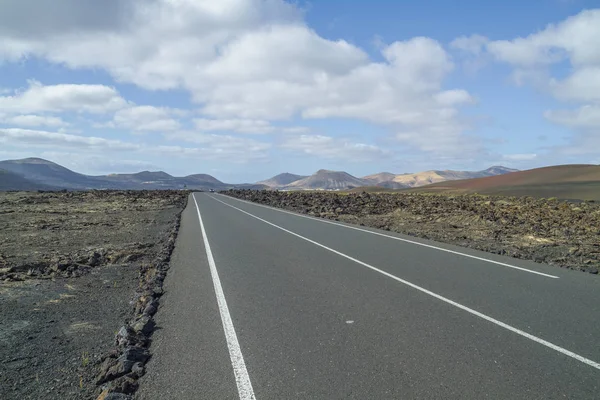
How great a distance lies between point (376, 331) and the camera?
596 centimetres

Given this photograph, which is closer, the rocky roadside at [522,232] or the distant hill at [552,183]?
the rocky roadside at [522,232]

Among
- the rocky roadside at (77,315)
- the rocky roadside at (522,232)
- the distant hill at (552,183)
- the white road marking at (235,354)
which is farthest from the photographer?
the distant hill at (552,183)

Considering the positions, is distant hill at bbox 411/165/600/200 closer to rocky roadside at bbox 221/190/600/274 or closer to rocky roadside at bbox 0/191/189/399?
rocky roadside at bbox 221/190/600/274

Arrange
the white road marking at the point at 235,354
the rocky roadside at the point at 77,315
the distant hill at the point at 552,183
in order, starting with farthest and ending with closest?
the distant hill at the point at 552,183 < the rocky roadside at the point at 77,315 < the white road marking at the point at 235,354

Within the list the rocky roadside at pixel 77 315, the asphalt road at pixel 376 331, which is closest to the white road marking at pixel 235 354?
the asphalt road at pixel 376 331

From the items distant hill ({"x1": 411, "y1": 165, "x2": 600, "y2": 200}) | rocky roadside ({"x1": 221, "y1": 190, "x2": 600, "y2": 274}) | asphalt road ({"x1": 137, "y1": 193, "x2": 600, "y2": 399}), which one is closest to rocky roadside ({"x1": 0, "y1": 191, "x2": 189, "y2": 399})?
asphalt road ({"x1": 137, "y1": 193, "x2": 600, "y2": 399})

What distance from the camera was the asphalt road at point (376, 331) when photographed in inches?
174

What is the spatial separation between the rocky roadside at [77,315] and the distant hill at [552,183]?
130 ft

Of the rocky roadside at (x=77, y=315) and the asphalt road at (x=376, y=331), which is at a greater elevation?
the asphalt road at (x=376, y=331)

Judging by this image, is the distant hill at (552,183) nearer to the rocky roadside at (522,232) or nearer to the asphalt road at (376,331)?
the rocky roadside at (522,232)

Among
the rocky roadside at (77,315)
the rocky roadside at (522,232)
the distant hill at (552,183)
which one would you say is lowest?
the rocky roadside at (77,315)

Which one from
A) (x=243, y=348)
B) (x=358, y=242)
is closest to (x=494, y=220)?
(x=358, y=242)

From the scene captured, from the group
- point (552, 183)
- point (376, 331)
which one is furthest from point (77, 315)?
point (552, 183)

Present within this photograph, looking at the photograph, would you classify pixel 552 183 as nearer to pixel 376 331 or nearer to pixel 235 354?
pixel 376 331
